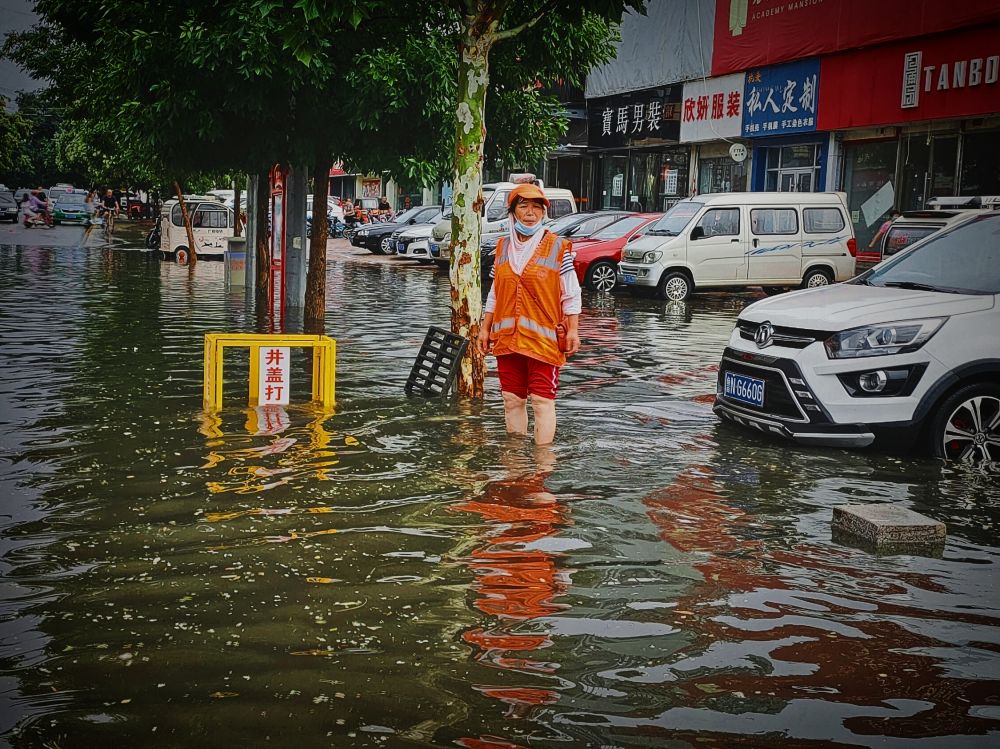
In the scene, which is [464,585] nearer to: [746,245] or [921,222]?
[921,222]

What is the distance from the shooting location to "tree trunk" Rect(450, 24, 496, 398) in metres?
10.0

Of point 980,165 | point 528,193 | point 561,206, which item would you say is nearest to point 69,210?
point 561,206

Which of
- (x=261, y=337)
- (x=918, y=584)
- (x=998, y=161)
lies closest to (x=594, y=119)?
(x=998, y=161)

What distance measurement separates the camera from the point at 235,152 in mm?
15180

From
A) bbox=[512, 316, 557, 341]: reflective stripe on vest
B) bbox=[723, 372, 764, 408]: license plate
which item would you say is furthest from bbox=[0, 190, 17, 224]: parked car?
bbox=[512, 316, 557, 341]: reflective stripe on vest

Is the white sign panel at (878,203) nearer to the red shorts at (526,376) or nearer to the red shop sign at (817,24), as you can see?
the red shop sign at (817,24)

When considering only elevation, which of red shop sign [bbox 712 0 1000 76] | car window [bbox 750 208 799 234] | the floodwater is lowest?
the floodwater

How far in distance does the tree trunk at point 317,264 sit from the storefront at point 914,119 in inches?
529

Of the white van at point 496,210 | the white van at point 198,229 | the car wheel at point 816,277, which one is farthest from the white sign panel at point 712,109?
the white van at point 198,229

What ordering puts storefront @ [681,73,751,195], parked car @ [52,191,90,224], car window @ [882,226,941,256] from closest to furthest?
car window @ [882,226,941,256] < storefront @ [681,73,751,195] < parked car @ [52,191,90,224]

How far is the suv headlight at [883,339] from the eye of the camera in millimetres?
7824

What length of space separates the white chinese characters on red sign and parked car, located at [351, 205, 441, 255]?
90.2 ft

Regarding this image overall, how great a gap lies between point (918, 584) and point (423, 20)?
347 inches

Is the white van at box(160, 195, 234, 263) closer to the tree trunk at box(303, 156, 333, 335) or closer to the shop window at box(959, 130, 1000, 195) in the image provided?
the tree trunk at box(303, 156, 333, 335)
